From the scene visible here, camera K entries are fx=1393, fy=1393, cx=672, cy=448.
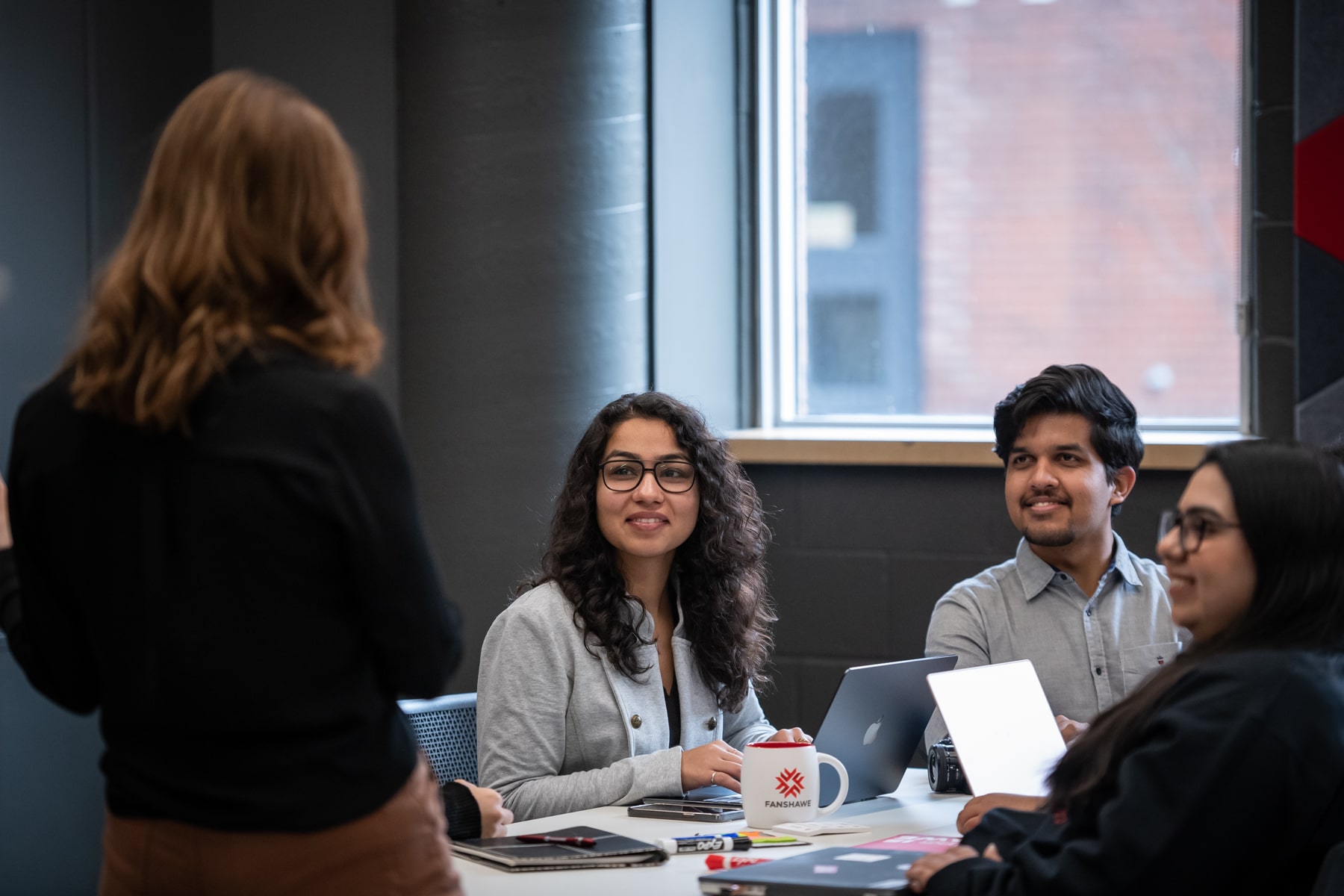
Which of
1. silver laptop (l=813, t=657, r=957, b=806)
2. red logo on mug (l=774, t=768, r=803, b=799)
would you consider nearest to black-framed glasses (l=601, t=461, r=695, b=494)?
silver laptop (l=813, t=657, r=957, b=806)

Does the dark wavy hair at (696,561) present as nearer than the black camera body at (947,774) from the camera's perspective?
No

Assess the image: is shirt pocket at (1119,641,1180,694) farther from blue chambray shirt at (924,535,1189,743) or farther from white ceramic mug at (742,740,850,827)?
white ceramic mug at (742,740,850,827)

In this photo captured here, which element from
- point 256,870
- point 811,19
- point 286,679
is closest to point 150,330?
point 286,679

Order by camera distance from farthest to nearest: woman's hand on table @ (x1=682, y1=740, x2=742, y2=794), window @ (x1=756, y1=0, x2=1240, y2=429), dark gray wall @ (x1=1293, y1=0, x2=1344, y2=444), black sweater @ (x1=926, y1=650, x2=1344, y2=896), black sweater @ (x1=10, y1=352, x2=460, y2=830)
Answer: window @ (x1=756, y1=0, x2=1240, y2=429) < dark gray wall @ (x1=1293, y1=0, x2=1344, y2=444) < woman's hand on table @ (x1=682, y1=740, x2=742, y2=794) < black sweater @ (x1=926, y1=650, x2=1344, y2=896) < black sweater @ (x1=10, y1=352, x2=460, y2=830)

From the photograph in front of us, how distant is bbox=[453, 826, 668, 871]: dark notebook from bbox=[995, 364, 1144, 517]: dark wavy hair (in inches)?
47.4

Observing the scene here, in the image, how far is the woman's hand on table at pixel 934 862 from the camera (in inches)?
59.7

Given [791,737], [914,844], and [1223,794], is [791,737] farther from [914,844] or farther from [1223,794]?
[1223,794]

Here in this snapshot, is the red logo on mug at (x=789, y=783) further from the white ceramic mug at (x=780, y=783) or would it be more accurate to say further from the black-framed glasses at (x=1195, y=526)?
the black-framed glasses at (x=1195, y=526)

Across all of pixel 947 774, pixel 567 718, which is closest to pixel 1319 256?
pixel 947 774

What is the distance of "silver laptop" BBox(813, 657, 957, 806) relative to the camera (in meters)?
1.95

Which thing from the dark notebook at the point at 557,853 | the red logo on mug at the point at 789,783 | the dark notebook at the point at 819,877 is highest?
the red logo on mug at the point at 789,783

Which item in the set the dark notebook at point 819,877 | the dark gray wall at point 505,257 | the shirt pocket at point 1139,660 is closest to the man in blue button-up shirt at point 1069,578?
the shirt pocket at point 1139,660

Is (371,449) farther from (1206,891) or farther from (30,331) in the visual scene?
(30,331)

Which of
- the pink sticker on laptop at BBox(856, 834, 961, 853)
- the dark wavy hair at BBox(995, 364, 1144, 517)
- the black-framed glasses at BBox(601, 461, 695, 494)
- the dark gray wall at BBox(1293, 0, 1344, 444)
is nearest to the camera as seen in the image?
the pink sticker on laptop at BBox(856, 834, 961, 853)
